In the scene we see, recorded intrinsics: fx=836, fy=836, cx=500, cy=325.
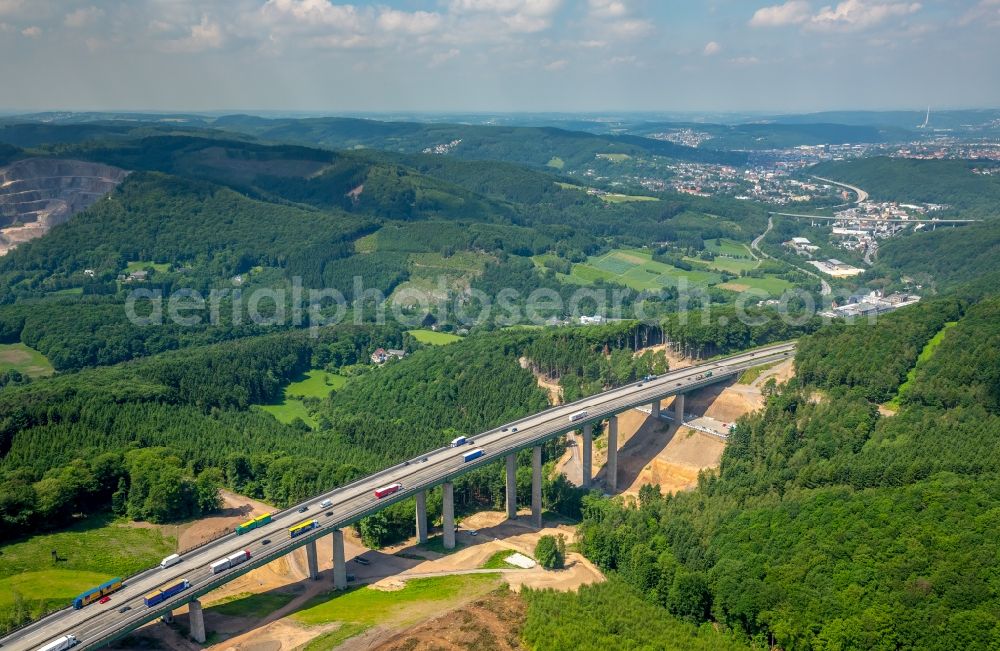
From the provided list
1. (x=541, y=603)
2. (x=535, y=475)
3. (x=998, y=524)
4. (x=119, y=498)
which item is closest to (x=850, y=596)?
(x=998, y=524)

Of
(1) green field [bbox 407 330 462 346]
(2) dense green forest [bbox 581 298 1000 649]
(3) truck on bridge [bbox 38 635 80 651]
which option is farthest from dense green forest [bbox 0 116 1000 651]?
(3) truck on bridge [bbox 38 635 80 651]

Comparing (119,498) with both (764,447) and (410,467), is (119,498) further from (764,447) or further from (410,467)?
(764,447)

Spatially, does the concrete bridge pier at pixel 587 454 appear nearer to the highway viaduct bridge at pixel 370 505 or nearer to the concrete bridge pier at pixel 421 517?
the highway viaduct bridge at pixel 370 505

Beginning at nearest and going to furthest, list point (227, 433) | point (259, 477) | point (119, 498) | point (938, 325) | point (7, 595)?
point (7, 595), point (119, 498), point (259, 477), point (227, 433), point (938, 325)

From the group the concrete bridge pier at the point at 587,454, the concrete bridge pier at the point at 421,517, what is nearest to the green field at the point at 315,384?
the concrete bridge pier at the point at 587,454

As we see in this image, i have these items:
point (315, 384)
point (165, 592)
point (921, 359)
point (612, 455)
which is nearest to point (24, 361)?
point (315, 384)
